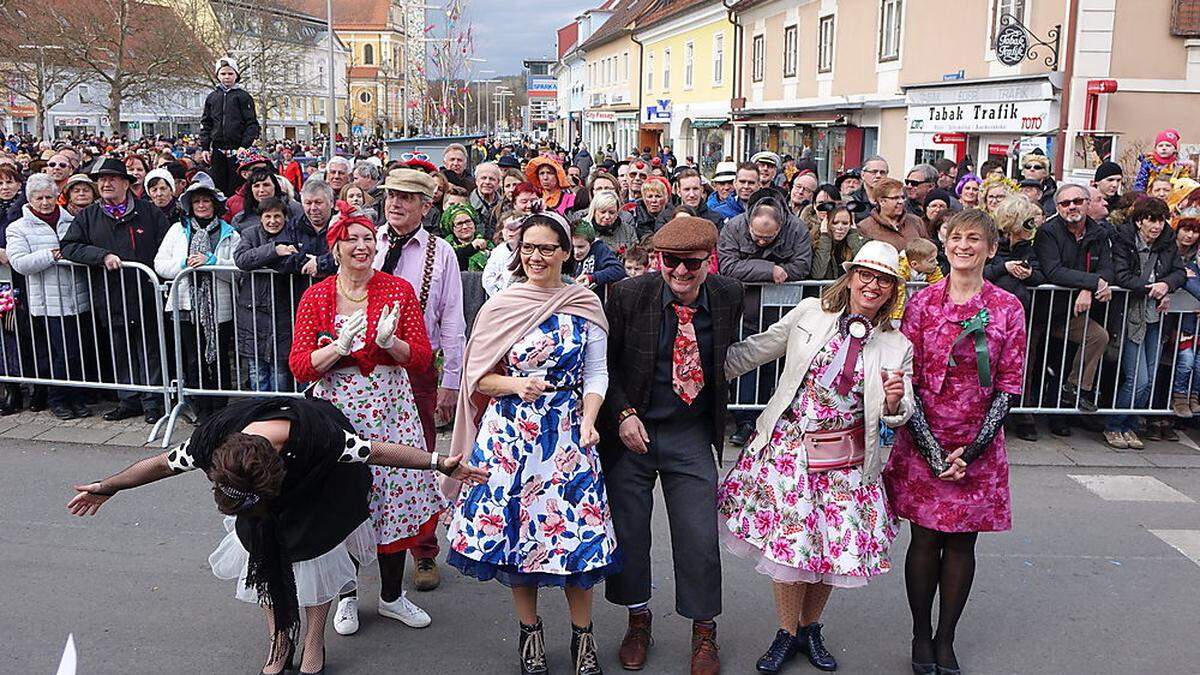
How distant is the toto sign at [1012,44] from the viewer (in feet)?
53.0

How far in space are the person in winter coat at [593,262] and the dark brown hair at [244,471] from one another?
311 cm

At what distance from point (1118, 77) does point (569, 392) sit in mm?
14144

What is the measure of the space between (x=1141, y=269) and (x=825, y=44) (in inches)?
779

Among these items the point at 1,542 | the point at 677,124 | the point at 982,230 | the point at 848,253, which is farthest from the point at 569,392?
the point at 677,124

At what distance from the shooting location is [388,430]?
4289 millimetres

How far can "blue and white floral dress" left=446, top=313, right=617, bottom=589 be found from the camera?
3.79 meters

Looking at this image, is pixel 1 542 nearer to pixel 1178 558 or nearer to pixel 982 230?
pixel 982 230

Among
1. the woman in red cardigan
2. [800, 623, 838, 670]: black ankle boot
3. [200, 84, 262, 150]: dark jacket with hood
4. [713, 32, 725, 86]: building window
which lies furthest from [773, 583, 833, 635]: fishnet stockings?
[713, 32, 725, 86]: building window

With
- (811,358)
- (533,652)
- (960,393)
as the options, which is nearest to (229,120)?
(533,652)

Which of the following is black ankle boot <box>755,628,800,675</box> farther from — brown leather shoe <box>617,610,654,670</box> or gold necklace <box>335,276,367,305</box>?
gold necklace <box>335,276,367,305</box>

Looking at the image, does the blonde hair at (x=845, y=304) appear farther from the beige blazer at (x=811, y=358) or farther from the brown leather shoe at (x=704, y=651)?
the brown leather shoe at (x=704, y=651)

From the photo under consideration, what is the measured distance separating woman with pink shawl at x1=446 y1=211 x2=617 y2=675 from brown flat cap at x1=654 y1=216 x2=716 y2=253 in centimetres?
38

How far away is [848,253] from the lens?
7.16m

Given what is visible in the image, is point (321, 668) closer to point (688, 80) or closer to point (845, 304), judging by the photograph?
point (845, 304)
